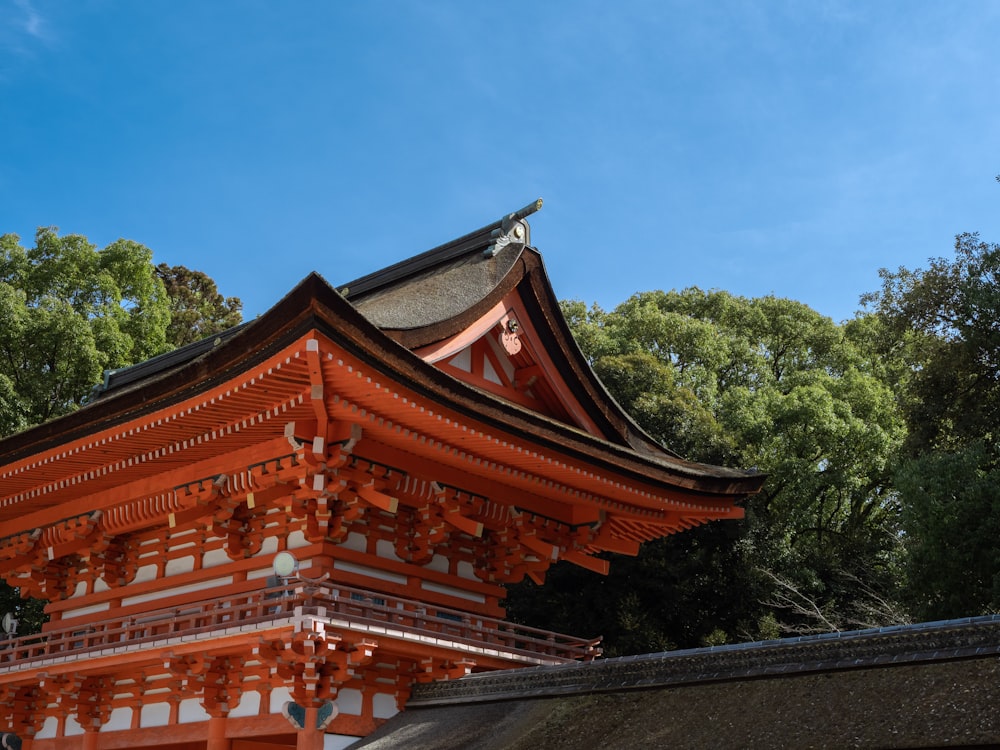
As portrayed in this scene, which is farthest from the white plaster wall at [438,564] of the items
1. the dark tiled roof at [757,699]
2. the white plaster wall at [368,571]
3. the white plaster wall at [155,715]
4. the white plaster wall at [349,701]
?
the white plaster wall at [155,715]

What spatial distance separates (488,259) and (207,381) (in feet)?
18.6

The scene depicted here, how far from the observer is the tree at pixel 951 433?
1894 cm

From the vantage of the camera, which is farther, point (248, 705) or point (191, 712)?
point (191, 712)

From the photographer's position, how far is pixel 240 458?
12180 millimetres

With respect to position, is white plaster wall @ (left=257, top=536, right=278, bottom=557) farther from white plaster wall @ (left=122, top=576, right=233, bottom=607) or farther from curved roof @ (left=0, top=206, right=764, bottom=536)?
curved roof @ (left=0, top=206, right=764, bottom=536)

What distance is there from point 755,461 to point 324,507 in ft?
67.0

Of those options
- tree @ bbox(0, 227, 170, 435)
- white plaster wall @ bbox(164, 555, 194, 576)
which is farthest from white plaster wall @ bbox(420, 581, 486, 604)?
tree @ bbox(0, 227, 170, 435)

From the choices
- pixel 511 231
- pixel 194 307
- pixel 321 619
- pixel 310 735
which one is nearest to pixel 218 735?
pixel 310 735

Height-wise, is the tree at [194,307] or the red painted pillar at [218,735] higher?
the tree at [194,307]

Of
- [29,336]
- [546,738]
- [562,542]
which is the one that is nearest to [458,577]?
[562,542]

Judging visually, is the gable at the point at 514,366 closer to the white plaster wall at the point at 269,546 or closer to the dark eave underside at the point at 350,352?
the dark eave underside at the point at 350,352

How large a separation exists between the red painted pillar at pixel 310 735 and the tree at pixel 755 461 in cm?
1417

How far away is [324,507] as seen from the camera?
11.6 meters

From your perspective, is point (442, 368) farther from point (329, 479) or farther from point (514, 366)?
point (329, 479)
